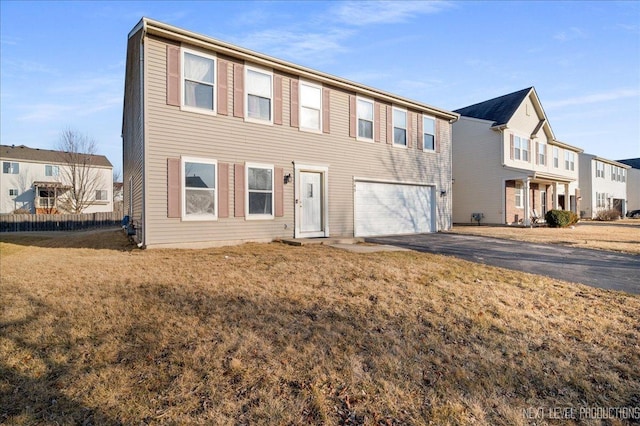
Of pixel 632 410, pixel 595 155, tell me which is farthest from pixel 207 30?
pixel 595 155

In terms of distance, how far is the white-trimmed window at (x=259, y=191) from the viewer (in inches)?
395

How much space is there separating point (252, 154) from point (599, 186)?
36.2m

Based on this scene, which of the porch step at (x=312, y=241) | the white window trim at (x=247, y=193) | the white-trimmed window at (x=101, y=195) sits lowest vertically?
the porch step at (x=312, y=241)

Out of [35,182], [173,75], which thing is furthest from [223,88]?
[35,182]

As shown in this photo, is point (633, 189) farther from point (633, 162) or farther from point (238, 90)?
point (238, 90)

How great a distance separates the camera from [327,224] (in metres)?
11.5

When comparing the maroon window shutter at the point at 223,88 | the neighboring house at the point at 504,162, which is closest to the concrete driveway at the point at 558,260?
the maroon window shutter at the point at 223,88

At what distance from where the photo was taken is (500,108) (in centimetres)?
2142

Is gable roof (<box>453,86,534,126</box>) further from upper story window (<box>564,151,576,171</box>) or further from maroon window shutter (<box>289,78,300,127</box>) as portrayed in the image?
maroon window shutter (<box>289,78,300,127</box>)

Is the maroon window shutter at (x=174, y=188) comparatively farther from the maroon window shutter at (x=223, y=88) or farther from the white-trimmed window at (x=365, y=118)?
the white-trimmed window at (x=365, y=118)

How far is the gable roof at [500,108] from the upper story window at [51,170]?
132ft

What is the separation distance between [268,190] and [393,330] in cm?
722

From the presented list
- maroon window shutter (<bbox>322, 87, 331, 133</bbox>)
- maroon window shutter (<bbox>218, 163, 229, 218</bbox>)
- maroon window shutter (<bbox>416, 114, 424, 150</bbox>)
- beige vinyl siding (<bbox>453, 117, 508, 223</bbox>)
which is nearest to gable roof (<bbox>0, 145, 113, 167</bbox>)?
maroon window shutter (<bbox>218, 163, 229, 218</bbox>)

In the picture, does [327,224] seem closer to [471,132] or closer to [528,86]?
[471,132]
